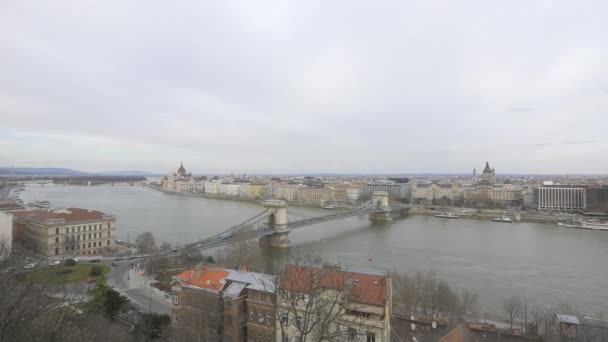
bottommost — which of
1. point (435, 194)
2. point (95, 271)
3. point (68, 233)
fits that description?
point (95, 271)

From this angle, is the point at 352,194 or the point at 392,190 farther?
the point at 392,190

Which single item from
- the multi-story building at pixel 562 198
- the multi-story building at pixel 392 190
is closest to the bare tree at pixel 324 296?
the multi-story building at pixel 562 198

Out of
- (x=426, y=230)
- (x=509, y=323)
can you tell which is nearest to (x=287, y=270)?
(x=509, y=323)

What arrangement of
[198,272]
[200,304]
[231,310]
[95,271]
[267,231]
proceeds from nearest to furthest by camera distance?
[231,310] < [200,304] < [198,272] < [95,271] < [267,231]

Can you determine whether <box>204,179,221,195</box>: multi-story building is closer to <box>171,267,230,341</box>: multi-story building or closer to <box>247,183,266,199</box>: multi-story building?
<box>247,183,266,199</box>: multi-story building

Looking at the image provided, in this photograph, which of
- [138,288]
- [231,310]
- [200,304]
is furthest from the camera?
[138,288]

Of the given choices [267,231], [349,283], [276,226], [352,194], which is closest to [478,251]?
[276,226]

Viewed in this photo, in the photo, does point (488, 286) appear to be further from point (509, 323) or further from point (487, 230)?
point (487, 230)

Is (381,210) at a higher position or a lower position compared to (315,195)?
lower

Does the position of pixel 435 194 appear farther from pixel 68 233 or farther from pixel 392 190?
pixel 68 233
